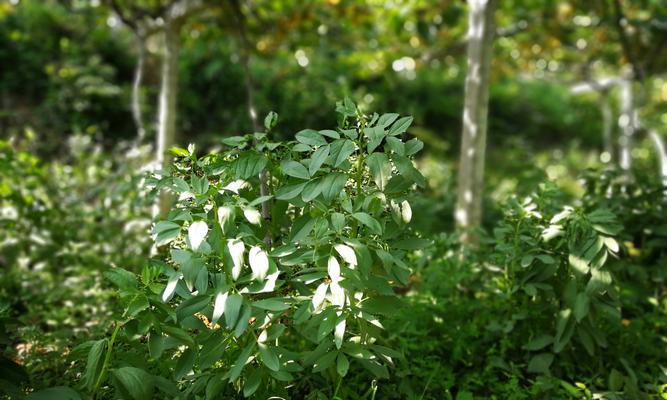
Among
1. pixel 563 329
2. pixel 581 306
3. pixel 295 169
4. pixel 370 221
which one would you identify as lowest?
pixel 563 329

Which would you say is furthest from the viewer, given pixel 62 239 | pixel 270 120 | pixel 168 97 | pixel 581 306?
pixel 168 97

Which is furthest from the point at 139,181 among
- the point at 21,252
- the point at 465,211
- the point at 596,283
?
the point at 596,283

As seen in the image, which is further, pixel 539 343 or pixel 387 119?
pixel 539 343

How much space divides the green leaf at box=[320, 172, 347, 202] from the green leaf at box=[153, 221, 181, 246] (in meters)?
0.47

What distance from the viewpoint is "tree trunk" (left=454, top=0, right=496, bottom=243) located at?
11.5ft

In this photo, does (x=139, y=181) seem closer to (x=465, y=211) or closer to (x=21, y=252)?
(x=21, y=252)

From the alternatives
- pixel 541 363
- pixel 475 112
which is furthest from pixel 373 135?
pixel 475 112

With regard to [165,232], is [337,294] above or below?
below

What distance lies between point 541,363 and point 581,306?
1.12 ft

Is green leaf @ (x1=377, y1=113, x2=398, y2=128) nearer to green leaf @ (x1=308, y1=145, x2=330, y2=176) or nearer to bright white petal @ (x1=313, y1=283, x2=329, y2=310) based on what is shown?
green leaf @ (x1=308, y1=145, x2=330, y2=176)

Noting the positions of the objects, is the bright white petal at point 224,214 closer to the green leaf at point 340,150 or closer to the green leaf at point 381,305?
the green leaf at point 340,150

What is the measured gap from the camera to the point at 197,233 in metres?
1.67

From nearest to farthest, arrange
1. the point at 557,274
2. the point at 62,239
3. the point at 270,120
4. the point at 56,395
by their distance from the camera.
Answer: the point at 56,395, the point at 270,120, the point at 557,274, the point at 62,239

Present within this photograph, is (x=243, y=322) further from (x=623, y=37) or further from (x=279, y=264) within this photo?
(x=623, y=37)
